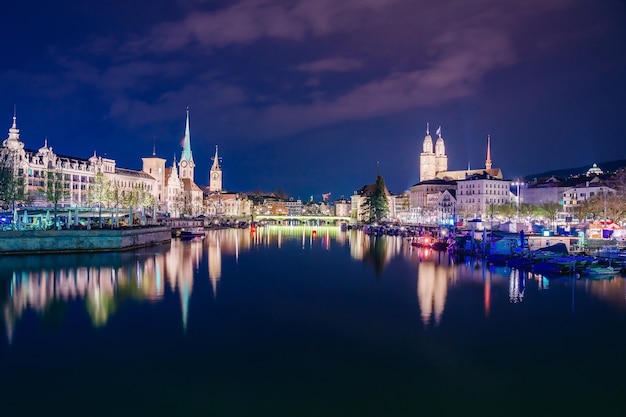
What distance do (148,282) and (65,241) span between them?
19822mm

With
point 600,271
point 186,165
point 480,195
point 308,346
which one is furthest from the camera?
point 186,165

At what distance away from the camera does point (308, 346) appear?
21.2 meters

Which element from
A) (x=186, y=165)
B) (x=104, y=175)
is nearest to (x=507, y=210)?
(x=104, y=175)

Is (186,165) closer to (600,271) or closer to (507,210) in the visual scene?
(507,210)

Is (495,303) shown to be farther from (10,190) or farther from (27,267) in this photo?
(10,190)

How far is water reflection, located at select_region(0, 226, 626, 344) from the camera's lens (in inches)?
1101

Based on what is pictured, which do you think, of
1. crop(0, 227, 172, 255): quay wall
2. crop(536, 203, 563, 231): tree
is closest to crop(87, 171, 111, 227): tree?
crop(0, 227, 172, 255): quay wall

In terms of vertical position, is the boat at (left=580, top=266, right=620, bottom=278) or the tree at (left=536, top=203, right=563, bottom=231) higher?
the tree at (left=536, top=203, right=563, bottom=231)

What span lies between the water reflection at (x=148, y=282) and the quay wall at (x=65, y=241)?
7.36ft

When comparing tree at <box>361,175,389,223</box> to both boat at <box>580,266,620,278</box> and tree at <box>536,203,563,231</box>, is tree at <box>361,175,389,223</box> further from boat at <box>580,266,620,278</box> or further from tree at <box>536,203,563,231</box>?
boat at <box>580,266,620,278</box>

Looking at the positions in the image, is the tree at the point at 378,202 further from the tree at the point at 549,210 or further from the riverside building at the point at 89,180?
the riverside building at the point at 89,180

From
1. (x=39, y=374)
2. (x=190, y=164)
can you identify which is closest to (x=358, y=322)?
(x=39, y=374)

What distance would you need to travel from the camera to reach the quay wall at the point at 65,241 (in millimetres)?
49031

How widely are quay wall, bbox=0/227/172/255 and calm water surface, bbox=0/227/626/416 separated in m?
11.7
